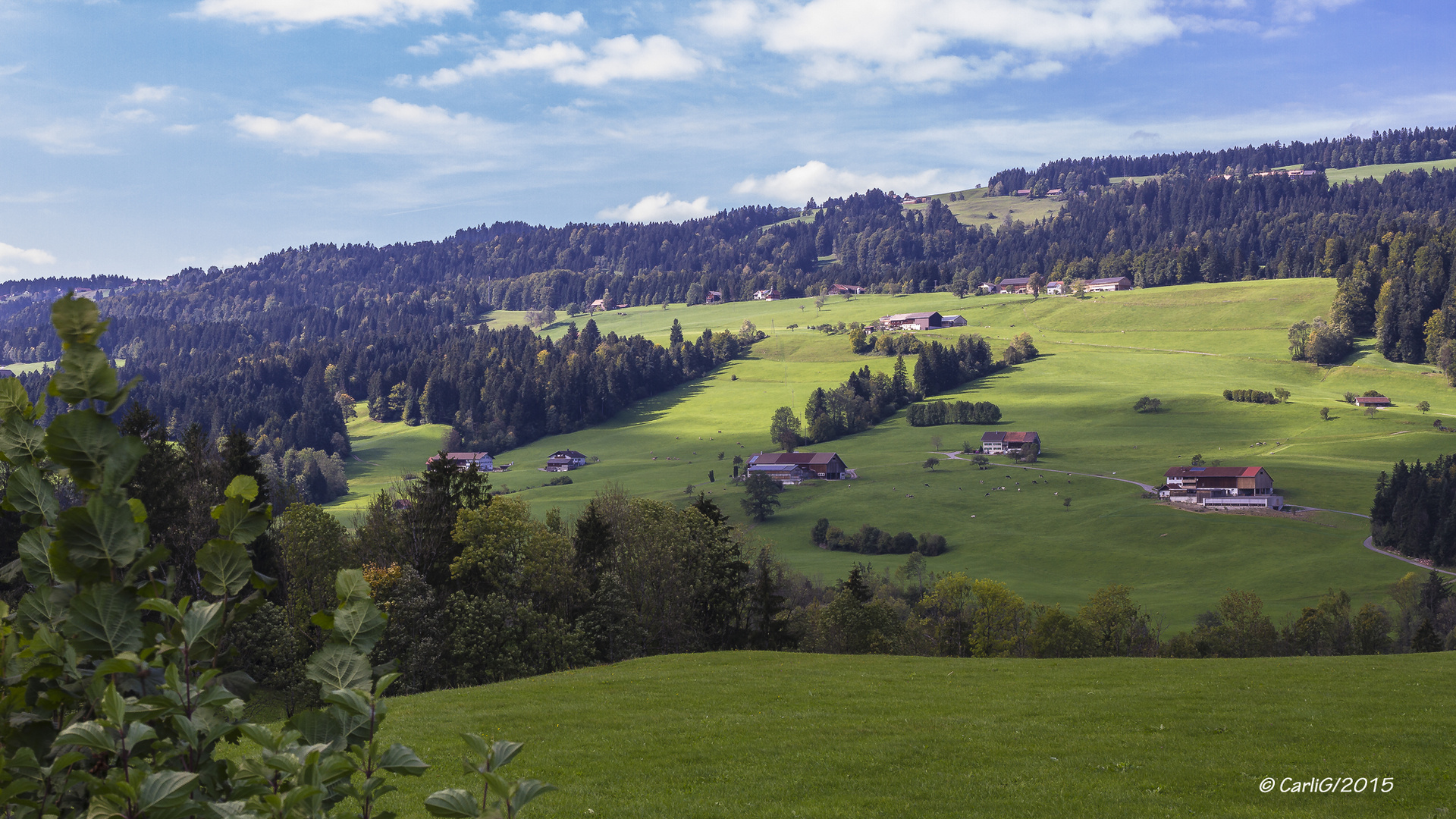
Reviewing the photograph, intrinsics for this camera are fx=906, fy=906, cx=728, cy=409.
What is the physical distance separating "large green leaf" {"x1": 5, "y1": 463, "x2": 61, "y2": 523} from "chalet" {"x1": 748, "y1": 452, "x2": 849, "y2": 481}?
6138 inches

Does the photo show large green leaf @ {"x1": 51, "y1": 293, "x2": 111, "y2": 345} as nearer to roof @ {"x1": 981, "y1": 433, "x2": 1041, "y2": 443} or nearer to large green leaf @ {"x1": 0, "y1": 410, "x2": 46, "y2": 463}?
large green leaf @ {"x1": 0, "y1": 410, "x2": 46, "y2": 463}

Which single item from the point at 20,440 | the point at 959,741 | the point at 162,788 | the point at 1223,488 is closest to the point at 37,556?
the point at 20,440

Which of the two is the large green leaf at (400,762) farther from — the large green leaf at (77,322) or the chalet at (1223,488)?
the chalet at (1223,488)

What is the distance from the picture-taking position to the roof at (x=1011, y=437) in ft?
530

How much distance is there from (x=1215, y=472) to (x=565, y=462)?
4665 inches

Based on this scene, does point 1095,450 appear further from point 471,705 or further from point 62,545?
point 62,545

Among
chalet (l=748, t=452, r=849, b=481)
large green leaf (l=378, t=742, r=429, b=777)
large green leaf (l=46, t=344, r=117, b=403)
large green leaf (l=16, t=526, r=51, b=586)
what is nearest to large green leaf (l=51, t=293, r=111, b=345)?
large green leaf (l=46, t=344, r=117, b=403)

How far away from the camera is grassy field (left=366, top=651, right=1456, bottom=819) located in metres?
17.8

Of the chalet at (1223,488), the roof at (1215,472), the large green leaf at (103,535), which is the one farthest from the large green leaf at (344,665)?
the roof at (1215,472)

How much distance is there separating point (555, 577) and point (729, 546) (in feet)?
47.9

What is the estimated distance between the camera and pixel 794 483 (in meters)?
160

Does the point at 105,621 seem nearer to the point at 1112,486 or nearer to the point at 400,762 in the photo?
the point at 400,762

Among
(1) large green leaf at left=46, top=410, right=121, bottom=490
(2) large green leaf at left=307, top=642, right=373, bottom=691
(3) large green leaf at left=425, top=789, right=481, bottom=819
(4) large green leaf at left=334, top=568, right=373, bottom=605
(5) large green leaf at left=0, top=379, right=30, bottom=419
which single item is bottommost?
(3) large green leaf at left=425, top=789, right=481, bottom=819

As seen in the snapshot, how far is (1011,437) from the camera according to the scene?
163 metres
